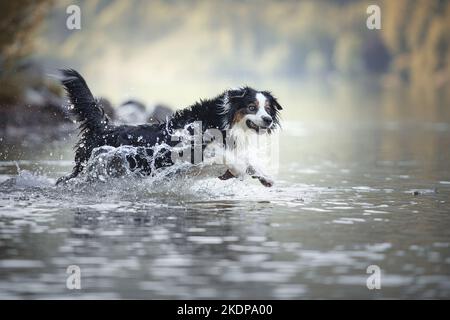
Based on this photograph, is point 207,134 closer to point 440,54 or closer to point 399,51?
point 440,54

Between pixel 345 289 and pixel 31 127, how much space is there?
14278mm

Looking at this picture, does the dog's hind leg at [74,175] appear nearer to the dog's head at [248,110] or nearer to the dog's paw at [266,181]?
the dog's head at [248,110]

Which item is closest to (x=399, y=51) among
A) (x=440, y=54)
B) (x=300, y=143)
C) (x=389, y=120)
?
(x=440, y=54)

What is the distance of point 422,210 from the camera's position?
9641 mm

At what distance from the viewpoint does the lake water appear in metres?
6.51

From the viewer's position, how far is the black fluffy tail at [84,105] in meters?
10.8

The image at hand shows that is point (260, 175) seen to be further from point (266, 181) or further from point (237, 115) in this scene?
point (237, 115)

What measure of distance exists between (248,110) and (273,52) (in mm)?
69371

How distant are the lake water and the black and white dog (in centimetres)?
27

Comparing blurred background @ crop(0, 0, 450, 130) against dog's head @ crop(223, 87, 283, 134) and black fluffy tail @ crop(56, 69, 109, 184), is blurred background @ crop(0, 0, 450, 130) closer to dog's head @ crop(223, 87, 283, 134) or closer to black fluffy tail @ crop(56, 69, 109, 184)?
dog's head @ crop(223, 87, 283, 134)

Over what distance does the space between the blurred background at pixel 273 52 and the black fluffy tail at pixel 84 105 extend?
56.3 feet

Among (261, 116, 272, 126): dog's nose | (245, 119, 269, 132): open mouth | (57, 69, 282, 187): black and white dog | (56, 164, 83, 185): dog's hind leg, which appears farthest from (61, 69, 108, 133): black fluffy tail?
(261, 116, 272, 126): dog's nose

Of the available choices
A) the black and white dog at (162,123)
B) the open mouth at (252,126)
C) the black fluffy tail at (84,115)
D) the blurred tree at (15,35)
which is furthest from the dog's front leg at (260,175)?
the blurred tree at (15,35)

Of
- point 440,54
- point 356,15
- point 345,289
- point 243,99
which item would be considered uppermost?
point 356,15
